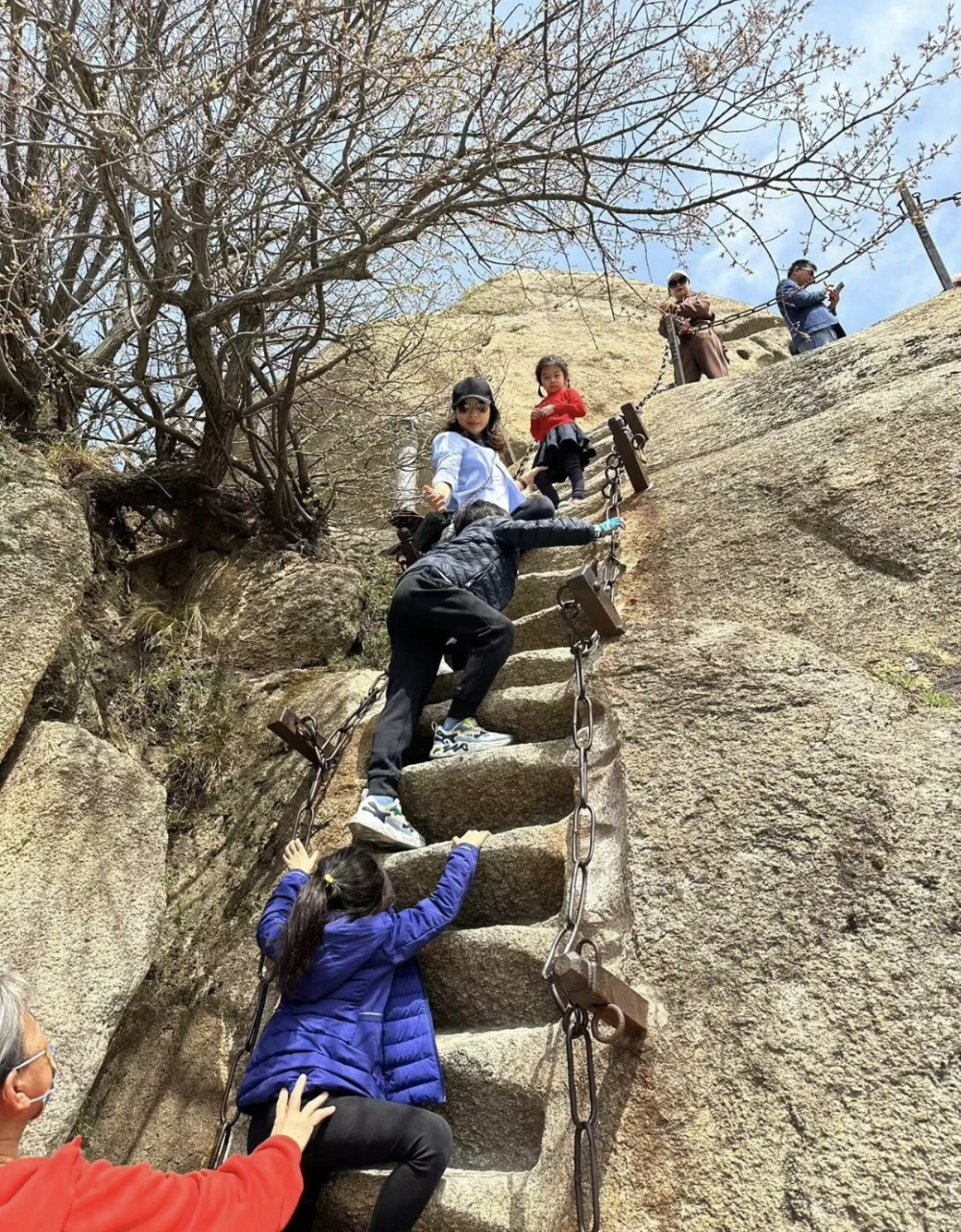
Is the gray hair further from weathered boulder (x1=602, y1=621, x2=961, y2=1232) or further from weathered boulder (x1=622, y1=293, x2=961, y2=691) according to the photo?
weathered boulder (x1=622, y1=293, x2=961, y2=691)

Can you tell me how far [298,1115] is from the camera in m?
2.33

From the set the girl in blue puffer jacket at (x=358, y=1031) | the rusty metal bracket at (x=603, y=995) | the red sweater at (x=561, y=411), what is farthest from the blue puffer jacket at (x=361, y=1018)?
the red sweater at (x=561, y=411)

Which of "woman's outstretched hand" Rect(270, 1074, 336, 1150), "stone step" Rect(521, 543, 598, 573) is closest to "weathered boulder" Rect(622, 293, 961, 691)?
"stone step" Rect(521, 543, 598, 573)

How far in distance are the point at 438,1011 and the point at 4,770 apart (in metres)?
1.98

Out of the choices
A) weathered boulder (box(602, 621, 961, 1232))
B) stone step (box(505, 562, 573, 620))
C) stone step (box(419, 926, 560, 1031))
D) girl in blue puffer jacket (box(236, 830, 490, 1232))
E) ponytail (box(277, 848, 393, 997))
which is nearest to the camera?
weathered boulder (box(602, 621, 961, 1232))

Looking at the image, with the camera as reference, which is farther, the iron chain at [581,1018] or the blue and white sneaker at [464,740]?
the blue and white sneaker at [464,740]

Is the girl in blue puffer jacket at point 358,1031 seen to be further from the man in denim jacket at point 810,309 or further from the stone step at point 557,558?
the man in denim jacket at point 810,309

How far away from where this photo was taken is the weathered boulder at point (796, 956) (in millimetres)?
1920

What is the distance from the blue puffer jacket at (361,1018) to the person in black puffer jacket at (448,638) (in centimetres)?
57

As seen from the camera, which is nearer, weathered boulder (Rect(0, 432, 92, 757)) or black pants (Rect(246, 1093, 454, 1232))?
black pants (Rect(246, 1093, 454, 1232))

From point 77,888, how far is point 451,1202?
1.83m

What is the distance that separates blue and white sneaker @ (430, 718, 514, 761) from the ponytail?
33.0 inches

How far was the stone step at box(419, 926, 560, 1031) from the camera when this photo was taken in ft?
9.14

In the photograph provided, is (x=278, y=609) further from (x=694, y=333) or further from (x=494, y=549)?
(x=694, y=333)
